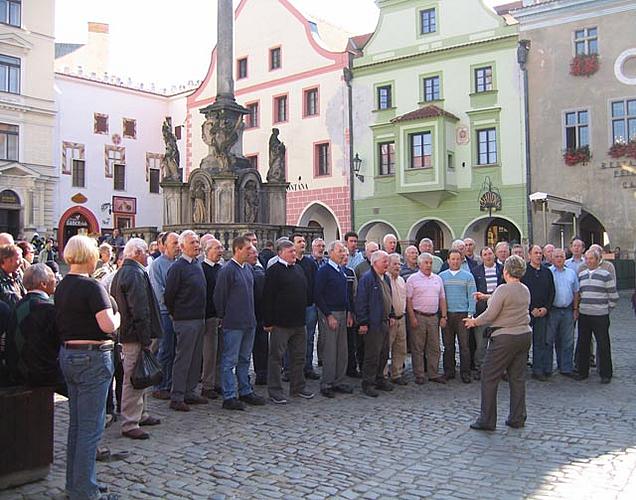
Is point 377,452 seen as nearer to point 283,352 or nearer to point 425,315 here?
point 283,352

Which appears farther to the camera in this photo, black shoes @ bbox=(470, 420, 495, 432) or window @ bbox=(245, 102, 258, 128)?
window @ bbox=(245, 102, 258, 128)

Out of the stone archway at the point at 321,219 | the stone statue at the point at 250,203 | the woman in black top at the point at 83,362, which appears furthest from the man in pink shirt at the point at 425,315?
the stone archway at the point at 321,219

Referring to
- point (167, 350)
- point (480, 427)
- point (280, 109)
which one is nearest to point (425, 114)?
point (280, 109)

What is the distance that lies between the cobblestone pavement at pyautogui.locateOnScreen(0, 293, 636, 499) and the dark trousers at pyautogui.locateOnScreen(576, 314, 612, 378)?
0.88 metres

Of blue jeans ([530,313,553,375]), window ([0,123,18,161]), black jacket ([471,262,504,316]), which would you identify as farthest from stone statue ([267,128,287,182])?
window ([0,123,18,161])

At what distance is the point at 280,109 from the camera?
35469 mm

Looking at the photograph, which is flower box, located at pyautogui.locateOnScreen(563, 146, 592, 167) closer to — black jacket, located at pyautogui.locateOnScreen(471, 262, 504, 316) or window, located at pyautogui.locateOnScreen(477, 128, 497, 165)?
window, located at pyautogui.locateOnScreen(477, 128, 497, 165)

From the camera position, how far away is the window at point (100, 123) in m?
40.7

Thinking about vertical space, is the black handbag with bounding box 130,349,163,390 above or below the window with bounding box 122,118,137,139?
below

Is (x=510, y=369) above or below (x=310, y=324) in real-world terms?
below

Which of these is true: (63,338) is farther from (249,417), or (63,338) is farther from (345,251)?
(345,251)

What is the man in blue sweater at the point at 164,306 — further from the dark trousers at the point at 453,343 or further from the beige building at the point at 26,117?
the beige building at the point at 26,117

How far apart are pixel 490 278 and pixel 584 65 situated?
19057mm

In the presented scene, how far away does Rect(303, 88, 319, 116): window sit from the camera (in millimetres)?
34031
